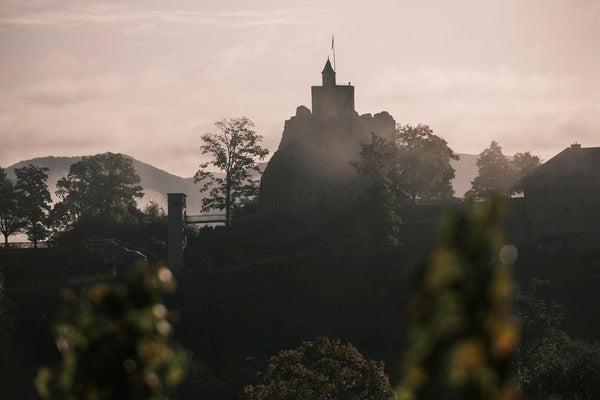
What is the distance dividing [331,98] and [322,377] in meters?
54.2

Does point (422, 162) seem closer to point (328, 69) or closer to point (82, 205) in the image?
point (328, 69)

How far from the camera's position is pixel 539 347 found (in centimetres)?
4569

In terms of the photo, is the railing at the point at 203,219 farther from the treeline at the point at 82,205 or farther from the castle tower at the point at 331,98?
the castle tower at the point at 331,98

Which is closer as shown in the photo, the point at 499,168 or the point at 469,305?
the point at 469,305

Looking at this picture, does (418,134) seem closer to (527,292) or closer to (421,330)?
(527,292)

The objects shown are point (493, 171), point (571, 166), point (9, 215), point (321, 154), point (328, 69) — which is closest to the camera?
point (571, 166)

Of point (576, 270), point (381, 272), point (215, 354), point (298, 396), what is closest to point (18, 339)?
point (215, 354)

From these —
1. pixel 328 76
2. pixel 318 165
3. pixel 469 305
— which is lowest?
pixel 469 305


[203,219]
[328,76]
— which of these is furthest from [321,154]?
[203,219]

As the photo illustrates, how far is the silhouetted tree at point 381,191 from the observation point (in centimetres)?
6706

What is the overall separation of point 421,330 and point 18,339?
54.0 m

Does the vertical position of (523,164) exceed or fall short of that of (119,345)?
it exceeds it

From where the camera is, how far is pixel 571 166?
69.5m

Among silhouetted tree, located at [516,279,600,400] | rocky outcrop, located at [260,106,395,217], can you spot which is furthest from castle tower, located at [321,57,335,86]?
silhouetted tree, located at [516,279,600,400]
